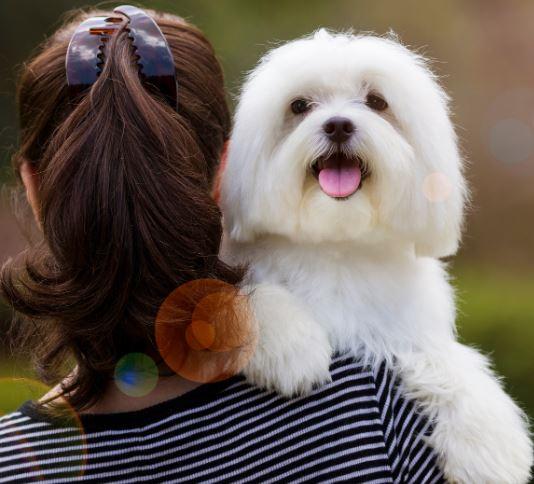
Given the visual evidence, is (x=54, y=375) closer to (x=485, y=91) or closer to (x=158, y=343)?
(x=158, y=343)

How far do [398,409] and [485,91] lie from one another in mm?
4993

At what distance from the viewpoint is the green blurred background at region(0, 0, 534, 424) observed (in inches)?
227

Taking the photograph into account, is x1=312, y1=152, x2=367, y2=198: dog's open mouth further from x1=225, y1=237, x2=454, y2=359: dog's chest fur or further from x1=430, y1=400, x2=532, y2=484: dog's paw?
x1=430, y1=400, x2=532, y2=484: dog's paw

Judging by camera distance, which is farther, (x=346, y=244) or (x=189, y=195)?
(x=346, y=244)

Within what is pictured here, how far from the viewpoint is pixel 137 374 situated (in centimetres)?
141

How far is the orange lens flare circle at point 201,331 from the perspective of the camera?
4.47ft

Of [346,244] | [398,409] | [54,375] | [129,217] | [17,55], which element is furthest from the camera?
[17,55]

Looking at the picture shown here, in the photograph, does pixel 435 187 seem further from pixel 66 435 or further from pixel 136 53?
pixel 66 435

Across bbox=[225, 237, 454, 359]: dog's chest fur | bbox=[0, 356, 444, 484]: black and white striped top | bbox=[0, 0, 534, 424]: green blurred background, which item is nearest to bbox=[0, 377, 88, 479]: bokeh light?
bbox=[0, 356, 444, 484]: black and white striped top

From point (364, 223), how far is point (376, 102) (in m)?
0.29

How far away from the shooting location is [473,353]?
188 cm

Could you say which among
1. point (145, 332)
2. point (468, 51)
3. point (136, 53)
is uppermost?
point (136, 53)

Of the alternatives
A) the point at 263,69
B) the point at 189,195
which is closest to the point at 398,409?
the point at 189,195

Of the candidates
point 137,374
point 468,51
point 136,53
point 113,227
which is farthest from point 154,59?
point 468,51
